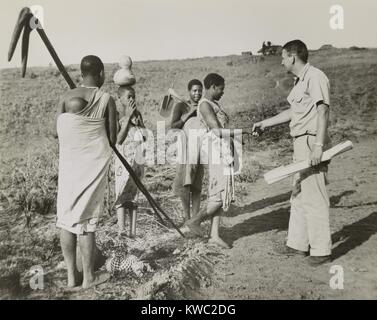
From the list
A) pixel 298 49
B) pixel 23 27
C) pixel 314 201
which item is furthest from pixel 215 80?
pixel 23 27

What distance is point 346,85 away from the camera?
42.6 ft

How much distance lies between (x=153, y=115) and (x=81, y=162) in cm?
813

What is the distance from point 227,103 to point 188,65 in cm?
434

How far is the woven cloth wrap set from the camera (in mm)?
3682

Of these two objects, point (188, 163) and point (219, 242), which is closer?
point (219, 242)

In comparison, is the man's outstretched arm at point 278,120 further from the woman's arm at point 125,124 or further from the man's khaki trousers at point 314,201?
the woman's arm at point 125,124

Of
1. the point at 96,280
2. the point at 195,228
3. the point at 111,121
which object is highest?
the point at 111,121

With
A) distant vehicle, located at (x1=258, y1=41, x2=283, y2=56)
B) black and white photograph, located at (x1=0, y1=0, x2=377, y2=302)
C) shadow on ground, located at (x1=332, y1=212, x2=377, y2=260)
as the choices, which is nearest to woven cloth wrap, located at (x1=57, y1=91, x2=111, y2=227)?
black and white photograph, located at (x1=0, y1=0, x2=377, y2=302)

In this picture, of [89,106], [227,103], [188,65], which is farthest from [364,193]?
[188,65]

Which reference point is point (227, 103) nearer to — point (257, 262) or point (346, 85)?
point (346, 85)

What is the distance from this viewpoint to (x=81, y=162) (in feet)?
12.2

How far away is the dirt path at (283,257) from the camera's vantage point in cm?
399

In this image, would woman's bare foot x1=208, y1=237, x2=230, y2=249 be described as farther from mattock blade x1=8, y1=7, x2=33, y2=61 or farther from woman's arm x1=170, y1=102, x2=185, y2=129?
mattock blade x1=8, y1=7, x2=33, y2=61

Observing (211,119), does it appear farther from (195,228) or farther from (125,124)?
(195,228)
